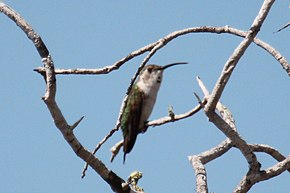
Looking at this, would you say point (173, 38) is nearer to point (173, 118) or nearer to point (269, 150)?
point (173, 118)

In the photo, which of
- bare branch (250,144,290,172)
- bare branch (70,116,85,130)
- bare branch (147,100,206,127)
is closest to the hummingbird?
bare branch (147,100,206,127)

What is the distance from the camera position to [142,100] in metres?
9.32

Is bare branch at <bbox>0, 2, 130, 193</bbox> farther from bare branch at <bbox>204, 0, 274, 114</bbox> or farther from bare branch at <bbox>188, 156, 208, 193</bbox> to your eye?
bare branch at <bbox>204, 0, 274, 114</bbox>

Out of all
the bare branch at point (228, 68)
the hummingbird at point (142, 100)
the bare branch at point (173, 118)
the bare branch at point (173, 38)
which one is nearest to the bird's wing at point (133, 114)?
the hummingbird at point (142, 100)

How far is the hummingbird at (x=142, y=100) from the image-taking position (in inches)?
364

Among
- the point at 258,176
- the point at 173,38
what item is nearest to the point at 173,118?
the point at 173,38

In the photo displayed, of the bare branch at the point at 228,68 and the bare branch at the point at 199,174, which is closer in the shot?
the bare branch at the point at 228,68

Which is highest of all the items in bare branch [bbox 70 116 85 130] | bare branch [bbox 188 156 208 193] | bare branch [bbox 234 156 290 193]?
bare branch [bbox 70 116 85 130]

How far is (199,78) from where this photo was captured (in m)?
8.61

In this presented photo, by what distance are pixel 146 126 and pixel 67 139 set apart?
2.53m

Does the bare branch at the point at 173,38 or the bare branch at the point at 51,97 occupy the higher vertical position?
the bare branch at the point at 173,38

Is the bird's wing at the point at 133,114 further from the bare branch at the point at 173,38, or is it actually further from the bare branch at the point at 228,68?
the bare branch at the point at 228,68

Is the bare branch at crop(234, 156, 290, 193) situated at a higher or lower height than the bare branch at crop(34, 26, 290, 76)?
lower

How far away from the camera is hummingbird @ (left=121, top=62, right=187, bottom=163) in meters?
9.25
